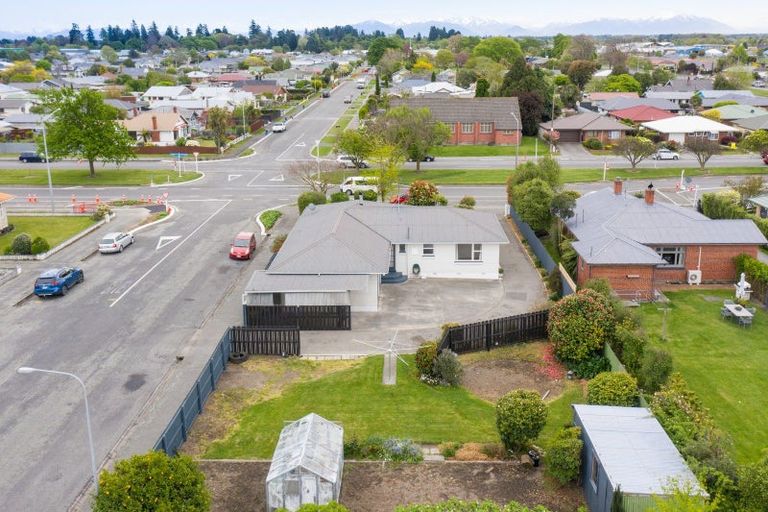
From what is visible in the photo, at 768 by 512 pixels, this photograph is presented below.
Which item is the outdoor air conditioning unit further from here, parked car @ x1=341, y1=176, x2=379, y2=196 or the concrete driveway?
parked car @ x1=341, y1=176, x2=379, y2=196

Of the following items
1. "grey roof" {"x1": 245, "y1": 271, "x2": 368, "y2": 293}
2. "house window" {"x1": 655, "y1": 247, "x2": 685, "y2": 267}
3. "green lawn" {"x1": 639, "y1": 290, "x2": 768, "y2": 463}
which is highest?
"grey roof" {"x1": 245, "y1": 271, "x2": 368, "y2": 293}

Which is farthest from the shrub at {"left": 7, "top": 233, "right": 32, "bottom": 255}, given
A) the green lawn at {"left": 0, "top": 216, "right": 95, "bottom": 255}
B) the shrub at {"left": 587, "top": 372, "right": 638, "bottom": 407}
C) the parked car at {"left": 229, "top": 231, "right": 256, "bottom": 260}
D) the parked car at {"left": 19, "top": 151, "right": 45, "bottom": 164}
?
the parked car at {"left": 19, "top": 151, "right": 45, "bottom": 164}

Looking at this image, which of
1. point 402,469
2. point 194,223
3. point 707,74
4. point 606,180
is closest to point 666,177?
point 606,180

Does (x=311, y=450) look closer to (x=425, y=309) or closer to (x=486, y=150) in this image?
(x=425, y=309)

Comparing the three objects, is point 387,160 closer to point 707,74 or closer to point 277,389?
point 277,389

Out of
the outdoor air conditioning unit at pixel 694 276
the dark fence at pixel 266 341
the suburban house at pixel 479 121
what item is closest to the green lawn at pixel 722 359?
the outdoor air conditioning unit at pixel 694 276
